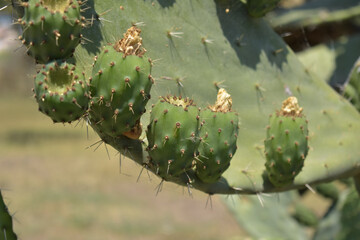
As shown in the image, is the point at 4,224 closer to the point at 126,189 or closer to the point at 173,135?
the point at 173,135

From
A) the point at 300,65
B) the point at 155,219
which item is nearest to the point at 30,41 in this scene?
the point at 300,65

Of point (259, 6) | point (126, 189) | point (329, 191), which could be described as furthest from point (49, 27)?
point (126, 189)

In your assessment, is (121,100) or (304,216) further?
(304,216)

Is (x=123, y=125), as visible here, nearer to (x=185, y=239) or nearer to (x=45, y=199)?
(x=185, y=239)

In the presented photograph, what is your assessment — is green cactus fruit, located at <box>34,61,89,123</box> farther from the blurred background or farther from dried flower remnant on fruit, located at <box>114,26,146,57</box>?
the blurred background

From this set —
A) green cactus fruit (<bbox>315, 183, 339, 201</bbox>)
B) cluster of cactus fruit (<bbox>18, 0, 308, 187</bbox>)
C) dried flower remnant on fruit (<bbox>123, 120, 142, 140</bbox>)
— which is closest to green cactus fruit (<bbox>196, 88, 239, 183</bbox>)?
cluster of cactus fruit (<bbox>18, 0, 308, 187</bbox>)

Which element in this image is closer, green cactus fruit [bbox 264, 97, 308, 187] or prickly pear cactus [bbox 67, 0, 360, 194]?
prickly pear cactus [bbox 67, 0, 360, 194]
